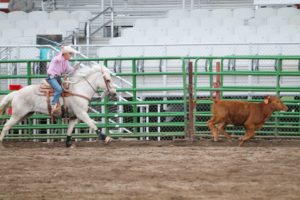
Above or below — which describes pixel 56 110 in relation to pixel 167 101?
below

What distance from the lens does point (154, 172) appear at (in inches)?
431

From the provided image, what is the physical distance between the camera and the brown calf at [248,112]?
14.7 meters

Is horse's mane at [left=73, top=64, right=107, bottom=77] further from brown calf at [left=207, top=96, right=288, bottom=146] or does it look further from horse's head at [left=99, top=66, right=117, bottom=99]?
brown calf at [left=207, top=96, right=288, bottom=146]

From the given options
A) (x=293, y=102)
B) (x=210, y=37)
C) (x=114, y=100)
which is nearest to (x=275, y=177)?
(x=293, y=102)

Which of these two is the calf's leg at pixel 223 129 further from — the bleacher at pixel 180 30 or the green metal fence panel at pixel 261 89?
the bleacher at pixel 180 30

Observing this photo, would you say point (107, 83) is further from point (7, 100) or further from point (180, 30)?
point (180, 30)

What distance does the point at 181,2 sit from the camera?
2483cm

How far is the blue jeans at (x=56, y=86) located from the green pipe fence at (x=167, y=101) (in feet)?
5.18

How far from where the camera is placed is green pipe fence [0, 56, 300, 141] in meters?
16.0

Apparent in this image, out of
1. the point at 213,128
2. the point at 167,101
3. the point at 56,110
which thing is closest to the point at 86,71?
the point at 56,110

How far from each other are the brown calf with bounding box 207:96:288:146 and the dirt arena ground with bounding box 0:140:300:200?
0.40 meters

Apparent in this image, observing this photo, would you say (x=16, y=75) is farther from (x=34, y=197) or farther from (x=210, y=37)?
(x=34, y=197)

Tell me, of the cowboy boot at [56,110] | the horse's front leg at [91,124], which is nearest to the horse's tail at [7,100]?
the cowboy boot at [56,110]

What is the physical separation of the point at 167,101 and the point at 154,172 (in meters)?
5.21
